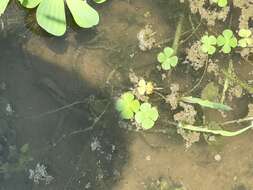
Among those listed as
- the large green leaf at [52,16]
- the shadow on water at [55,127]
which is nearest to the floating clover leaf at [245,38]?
the shadow on water at [55,127]

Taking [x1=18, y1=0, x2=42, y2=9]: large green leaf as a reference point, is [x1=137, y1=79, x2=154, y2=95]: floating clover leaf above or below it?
below

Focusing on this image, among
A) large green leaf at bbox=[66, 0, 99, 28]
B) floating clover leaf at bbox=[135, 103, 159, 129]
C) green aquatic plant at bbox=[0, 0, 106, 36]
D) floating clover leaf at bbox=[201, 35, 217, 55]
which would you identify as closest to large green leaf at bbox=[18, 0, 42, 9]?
green aquatic plant at bbox=[0, 0, 106, 36]

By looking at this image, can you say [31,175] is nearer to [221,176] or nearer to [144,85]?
[144,85]

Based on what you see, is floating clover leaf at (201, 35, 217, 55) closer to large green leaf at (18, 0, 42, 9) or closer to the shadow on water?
the shadow on water

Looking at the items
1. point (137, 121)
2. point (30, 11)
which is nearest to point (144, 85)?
point (137, 121)

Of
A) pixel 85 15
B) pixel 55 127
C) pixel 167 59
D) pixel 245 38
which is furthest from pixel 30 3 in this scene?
pixel 245 38

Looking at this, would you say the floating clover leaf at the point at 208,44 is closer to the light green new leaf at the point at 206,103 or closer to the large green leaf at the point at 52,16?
the light green new leaf at the point at 206,103
